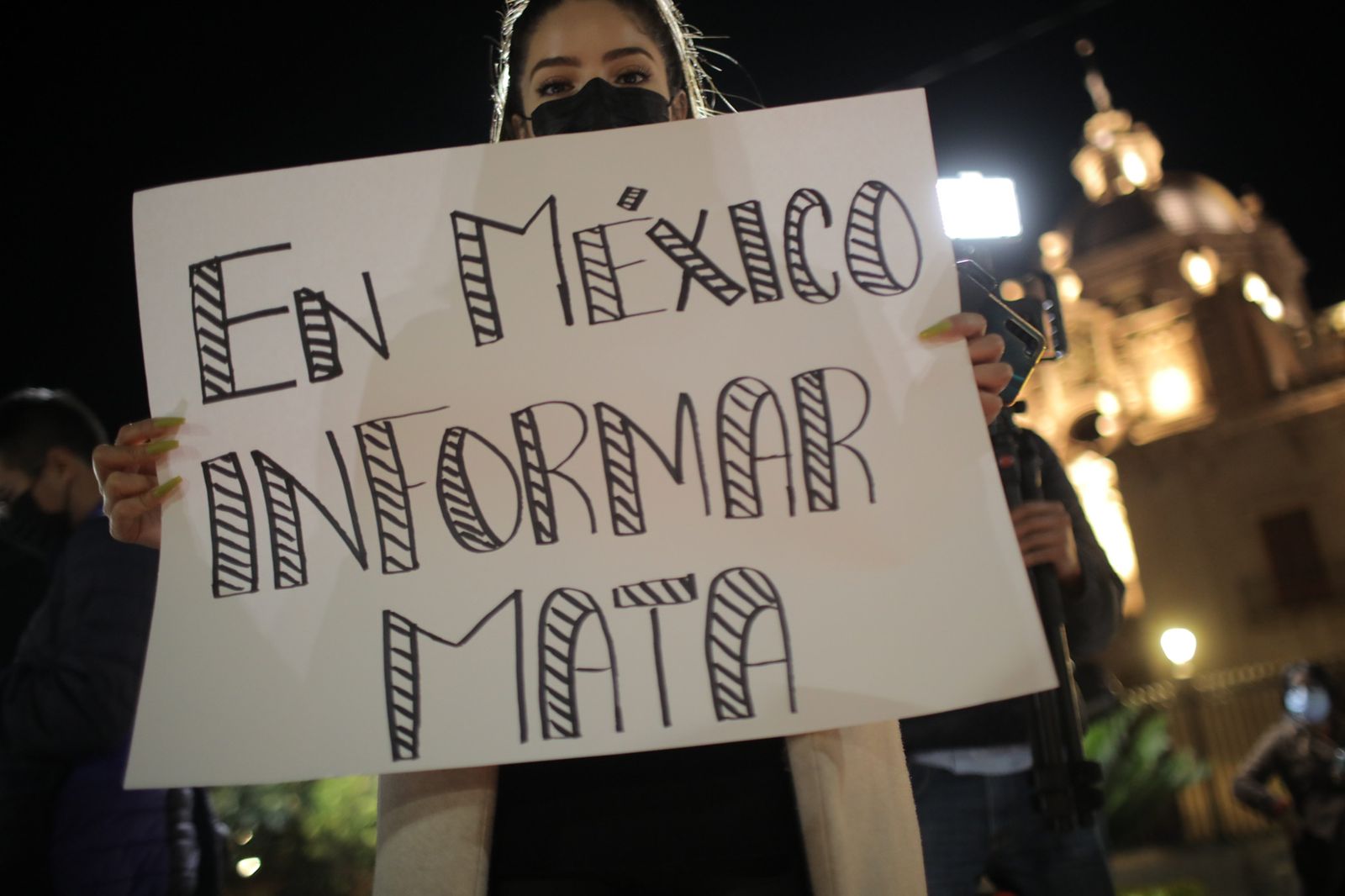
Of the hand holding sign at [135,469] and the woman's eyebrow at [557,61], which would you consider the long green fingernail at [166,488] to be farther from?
the woman's eyebrow at [557,61]

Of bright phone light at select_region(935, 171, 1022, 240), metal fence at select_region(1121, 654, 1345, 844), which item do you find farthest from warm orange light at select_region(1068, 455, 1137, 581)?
bright phone light at select_region(935, 171, 1022, 240)

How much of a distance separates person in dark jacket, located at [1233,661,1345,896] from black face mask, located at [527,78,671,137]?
6.03 meters

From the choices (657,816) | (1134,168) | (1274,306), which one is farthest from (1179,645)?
(1134,168)

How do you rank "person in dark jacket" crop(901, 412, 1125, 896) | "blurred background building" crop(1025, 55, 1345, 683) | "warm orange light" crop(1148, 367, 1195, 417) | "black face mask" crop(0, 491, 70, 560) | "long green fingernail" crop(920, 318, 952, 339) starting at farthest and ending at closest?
"warm orange light" crop(1148, 367, 1195, 417) < "blurred background building" crop(1025, 55, 1345, 683) < "black face mask" crop(0, 491, 70, 560) < "person in dark jacket" crop(901, 412, 1125, 896) < "long green fingernail" crop(920, 318, 952, 339)

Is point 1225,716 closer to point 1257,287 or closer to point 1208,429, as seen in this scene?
point 1208,429

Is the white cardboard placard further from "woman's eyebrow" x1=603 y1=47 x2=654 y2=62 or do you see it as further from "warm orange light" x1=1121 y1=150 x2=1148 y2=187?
"warm orange light" x1=1121 y1=150 x2=1148 y2=187

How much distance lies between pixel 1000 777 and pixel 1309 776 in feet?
16.8

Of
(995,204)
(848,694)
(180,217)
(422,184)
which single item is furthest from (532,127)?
(995,204)

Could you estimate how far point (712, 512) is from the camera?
1603 millimetres

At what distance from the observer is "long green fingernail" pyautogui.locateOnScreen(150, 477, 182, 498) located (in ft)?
5.34

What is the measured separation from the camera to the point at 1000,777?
97.9 inches

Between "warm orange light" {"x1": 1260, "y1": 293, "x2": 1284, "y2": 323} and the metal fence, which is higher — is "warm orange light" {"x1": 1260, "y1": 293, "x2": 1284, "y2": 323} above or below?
above

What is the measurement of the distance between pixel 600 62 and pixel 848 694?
4.21 ft

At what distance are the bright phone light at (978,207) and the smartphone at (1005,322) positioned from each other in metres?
1.58
